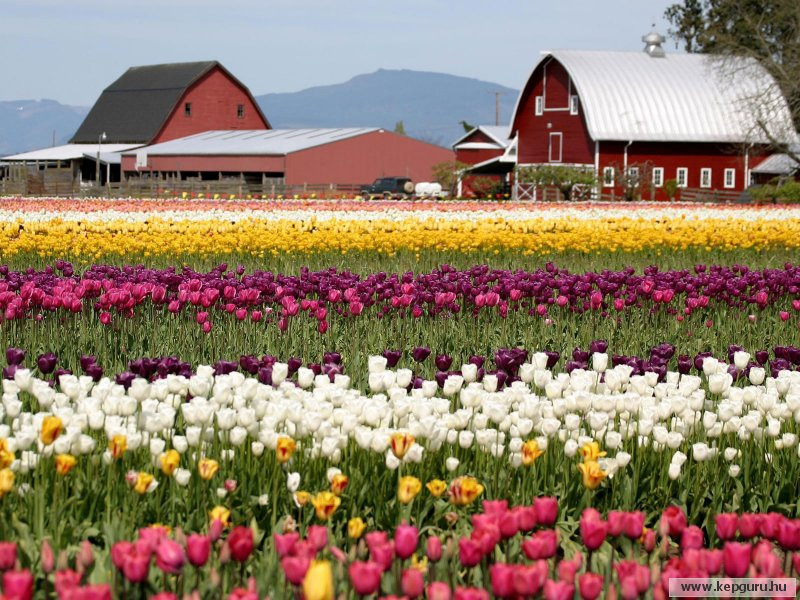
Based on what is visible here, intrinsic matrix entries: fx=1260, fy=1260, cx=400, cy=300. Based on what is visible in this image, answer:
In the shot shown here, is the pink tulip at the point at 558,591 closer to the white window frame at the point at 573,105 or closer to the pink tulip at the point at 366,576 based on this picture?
the pink tulip at the point at 366,576

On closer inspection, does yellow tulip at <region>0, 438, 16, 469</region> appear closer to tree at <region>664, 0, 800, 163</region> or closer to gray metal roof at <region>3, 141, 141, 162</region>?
tree at <region>664, 0, 800, 163</region>

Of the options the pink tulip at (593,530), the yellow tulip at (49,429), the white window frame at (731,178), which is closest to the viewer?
the pink tulip at (593,530)

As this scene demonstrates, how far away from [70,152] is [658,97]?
43917 millimetres

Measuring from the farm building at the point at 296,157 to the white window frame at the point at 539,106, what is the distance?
10.1 m

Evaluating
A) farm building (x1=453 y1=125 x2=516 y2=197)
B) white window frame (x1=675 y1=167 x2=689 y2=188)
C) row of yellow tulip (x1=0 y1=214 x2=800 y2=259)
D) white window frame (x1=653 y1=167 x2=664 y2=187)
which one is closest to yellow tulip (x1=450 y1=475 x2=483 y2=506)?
row of yellow tulip (x1=0 y1=214 x2=800 y2=259)

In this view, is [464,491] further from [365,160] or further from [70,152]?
[70,152]

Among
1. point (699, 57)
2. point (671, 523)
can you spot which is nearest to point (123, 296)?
point (671, 523)

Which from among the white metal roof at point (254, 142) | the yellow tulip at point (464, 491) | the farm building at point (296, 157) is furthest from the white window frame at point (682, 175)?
the yellow tulip at point (464, 491)

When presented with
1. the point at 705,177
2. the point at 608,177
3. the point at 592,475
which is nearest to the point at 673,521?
the point at 592,475

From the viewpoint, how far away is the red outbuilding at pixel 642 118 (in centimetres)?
5891

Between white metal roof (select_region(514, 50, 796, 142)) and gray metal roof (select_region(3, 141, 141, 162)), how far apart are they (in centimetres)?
3364

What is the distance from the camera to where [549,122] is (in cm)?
6209

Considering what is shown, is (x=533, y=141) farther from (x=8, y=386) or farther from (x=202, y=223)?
(x=8, y=386)

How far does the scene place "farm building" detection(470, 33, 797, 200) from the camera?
58.9 m
